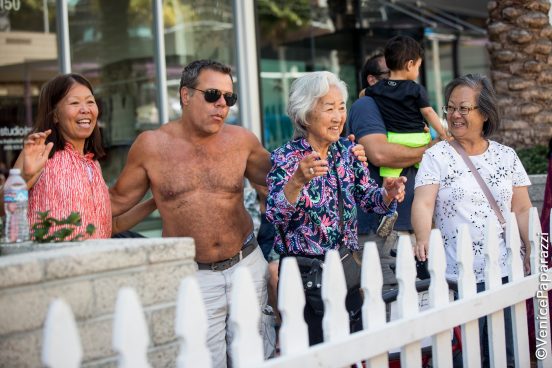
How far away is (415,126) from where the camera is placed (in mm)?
5090

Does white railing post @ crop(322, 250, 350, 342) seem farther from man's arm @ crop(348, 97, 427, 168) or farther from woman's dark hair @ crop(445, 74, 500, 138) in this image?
man's arm @ crop(348, 97, 427, 168)

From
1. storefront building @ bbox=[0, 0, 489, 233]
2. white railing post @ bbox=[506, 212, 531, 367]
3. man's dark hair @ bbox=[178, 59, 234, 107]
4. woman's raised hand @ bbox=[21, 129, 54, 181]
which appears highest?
storefront building @ bbox=[0, 0, 489, 233]

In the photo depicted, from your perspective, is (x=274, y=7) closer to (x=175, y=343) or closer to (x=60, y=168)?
(x=60, y=168)

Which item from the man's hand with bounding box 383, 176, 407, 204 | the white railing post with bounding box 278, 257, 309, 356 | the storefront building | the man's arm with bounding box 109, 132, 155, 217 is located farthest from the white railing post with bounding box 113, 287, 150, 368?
the storefront building

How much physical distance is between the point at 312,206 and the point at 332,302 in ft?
2.39

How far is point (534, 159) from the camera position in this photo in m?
7.38

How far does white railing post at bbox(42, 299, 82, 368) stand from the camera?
2.07 meters

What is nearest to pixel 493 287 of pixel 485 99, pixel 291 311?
pixel 485 99

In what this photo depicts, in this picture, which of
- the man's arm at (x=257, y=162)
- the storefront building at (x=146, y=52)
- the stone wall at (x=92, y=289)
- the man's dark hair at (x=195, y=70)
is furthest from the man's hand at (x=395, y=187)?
the storefront building at (x=146, y=52)

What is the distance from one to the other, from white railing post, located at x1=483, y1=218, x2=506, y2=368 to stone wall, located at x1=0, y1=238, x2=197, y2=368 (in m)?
1.64

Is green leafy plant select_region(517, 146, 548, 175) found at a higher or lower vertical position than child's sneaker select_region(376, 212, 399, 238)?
higher

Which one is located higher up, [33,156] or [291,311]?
[33,156]

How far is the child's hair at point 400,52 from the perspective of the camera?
5062mm

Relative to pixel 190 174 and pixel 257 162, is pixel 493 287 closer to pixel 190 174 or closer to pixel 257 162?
pixel 257 162
